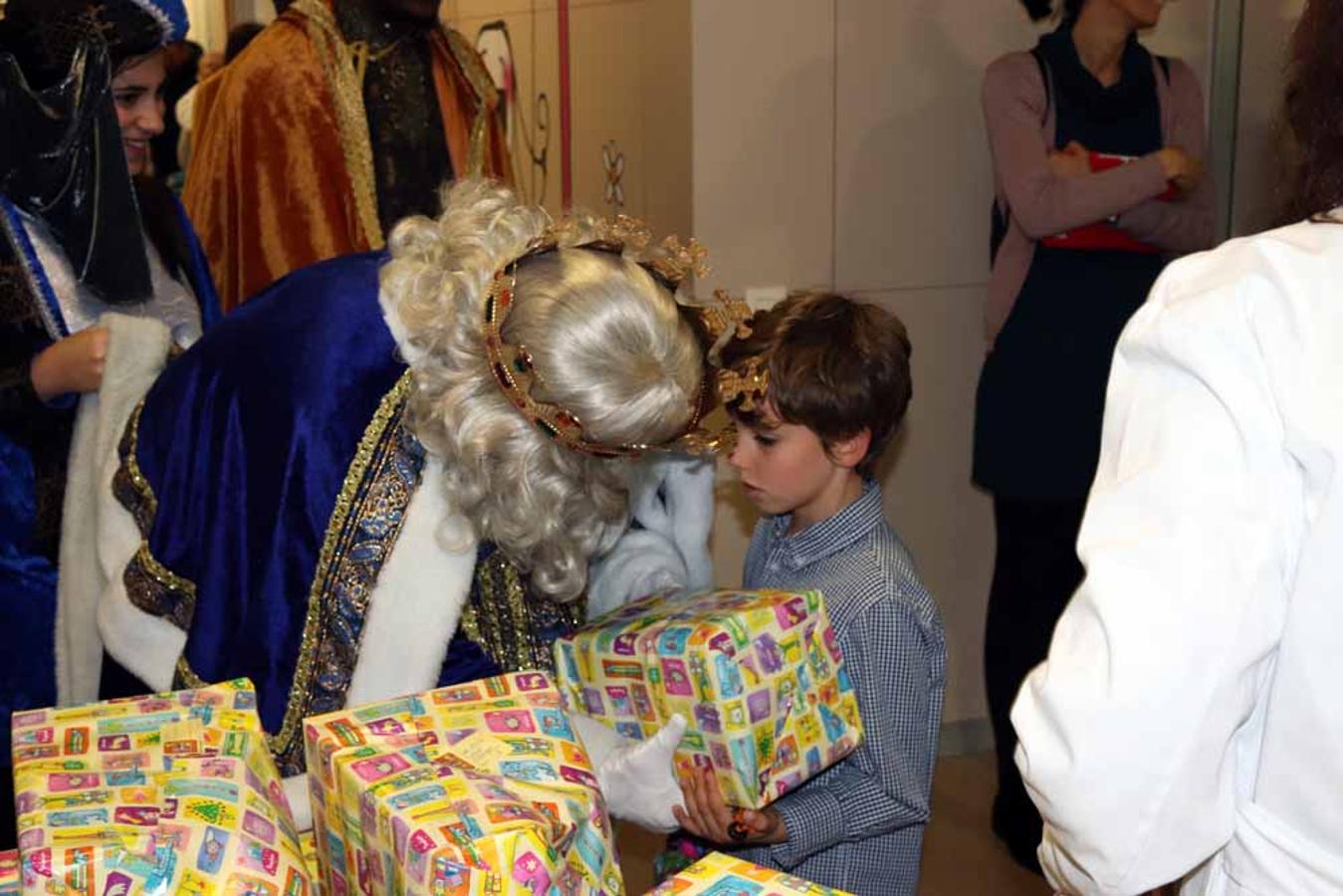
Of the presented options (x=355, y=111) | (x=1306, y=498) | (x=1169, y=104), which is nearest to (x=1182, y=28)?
(x=1169, y=104)

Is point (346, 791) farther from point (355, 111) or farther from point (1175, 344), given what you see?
point (355, 111)

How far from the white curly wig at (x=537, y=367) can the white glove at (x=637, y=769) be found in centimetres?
20

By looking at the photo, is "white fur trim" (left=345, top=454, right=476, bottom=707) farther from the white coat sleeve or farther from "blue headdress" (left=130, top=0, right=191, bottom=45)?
"blue headdress" (left=130, top=0, right=191, bottom=45)

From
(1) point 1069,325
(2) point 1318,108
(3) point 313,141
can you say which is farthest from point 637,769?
(1) point 1069,325

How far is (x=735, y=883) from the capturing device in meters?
1.03

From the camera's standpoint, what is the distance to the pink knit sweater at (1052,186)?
3.14 meters

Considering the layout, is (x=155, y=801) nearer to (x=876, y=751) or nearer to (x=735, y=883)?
(x=735, y=883)

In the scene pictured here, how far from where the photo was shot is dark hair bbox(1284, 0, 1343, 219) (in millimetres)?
1209

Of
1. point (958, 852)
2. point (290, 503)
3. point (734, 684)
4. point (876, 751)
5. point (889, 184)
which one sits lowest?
point (958, 852)

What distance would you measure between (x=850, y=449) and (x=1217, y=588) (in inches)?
34.7

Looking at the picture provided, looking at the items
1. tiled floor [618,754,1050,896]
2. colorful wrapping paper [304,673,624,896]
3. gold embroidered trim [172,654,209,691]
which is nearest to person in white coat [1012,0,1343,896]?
colorful wrapping paper [304,673,624,896]

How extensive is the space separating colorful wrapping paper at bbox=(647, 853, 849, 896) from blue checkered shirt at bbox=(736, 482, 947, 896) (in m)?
0.68

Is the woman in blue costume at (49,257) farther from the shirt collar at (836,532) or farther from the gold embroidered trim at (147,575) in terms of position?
the shirt collar at (836,532)

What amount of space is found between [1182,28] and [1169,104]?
1.84 feet
